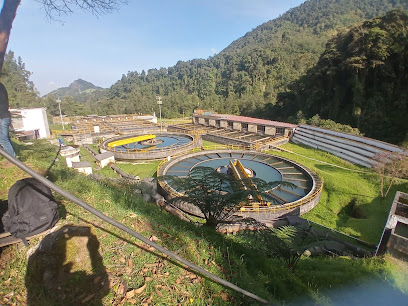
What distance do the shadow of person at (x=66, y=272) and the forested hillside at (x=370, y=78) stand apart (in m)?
28.3

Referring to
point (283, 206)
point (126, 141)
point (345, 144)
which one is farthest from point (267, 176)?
point (126, 141)

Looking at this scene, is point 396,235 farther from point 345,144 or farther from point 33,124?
point 33,124

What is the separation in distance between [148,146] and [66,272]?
842 inches

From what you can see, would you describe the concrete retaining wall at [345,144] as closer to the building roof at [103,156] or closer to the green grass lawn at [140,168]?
the green grass lawn at [140,168]

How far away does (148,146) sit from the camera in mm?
23594

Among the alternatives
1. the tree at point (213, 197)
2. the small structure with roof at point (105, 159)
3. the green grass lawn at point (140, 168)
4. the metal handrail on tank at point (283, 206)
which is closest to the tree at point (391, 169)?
the metal handrail on tank at point (283, 206)

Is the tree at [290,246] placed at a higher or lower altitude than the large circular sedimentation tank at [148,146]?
higher

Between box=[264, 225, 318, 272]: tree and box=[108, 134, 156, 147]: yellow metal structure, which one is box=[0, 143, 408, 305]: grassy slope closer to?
box=[264, 225, 318, 272]: tree

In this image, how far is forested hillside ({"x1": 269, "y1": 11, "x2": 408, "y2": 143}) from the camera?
23391 millimetres

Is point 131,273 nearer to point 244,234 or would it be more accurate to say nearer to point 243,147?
point 244,234

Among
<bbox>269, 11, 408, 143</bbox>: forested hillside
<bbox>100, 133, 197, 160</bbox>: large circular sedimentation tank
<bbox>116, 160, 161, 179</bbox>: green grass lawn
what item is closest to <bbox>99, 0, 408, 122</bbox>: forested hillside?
<bbox>269, 11, 408, 143</bbox>: forested hillside

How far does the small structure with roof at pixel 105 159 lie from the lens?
18156 millimetres

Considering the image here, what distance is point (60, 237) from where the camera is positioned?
3021 mm

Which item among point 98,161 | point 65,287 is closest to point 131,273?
point 65,287
